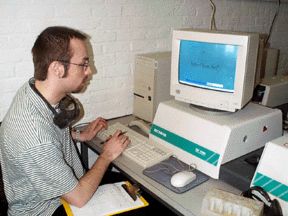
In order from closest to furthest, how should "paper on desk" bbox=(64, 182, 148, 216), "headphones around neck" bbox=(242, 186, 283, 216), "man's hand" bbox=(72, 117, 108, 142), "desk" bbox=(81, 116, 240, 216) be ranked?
1. "headphones around neck" bbox=(242, 186, 283, 216)
2. "desk" bbox=(81, 116, 240, 216)
3. "paper on desk" bbox=(64, 182, 148, 216)
4. "man's hand" bbox=(72, 117, 108, 142)

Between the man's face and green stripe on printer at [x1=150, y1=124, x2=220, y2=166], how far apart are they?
1.57 ft

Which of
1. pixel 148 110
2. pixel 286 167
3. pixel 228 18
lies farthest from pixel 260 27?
pixel 286 167

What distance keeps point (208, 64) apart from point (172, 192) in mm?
608

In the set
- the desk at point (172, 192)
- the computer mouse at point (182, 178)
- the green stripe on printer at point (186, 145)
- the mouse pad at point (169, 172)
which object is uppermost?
the green stripe on printer at point (186, 145)

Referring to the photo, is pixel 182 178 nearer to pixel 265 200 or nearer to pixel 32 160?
pixel 265 200

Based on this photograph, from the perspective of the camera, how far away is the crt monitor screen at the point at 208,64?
1.39 metres

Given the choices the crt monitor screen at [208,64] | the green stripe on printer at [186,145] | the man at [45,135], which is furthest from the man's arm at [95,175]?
the crt monitor screen at [208,64]

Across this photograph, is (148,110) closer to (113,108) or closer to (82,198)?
(113,108)

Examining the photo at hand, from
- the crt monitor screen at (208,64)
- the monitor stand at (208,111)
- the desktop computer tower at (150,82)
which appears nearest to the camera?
the crt monitor screen at (208,64)

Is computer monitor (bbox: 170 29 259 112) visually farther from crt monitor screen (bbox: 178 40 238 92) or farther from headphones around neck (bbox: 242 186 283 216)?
headphones around neck (bbox: 242 186 283 216)

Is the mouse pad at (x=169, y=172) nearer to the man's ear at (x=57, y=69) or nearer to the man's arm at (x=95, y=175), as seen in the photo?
the man's arm at (x=95, y=175)

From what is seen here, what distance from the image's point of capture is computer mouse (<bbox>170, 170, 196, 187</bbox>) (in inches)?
50.7

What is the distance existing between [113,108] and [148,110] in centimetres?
30

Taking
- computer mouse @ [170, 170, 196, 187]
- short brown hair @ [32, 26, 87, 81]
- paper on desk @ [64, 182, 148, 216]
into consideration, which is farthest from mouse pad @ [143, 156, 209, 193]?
short brown hair @ [32, 26, 87, 81]
